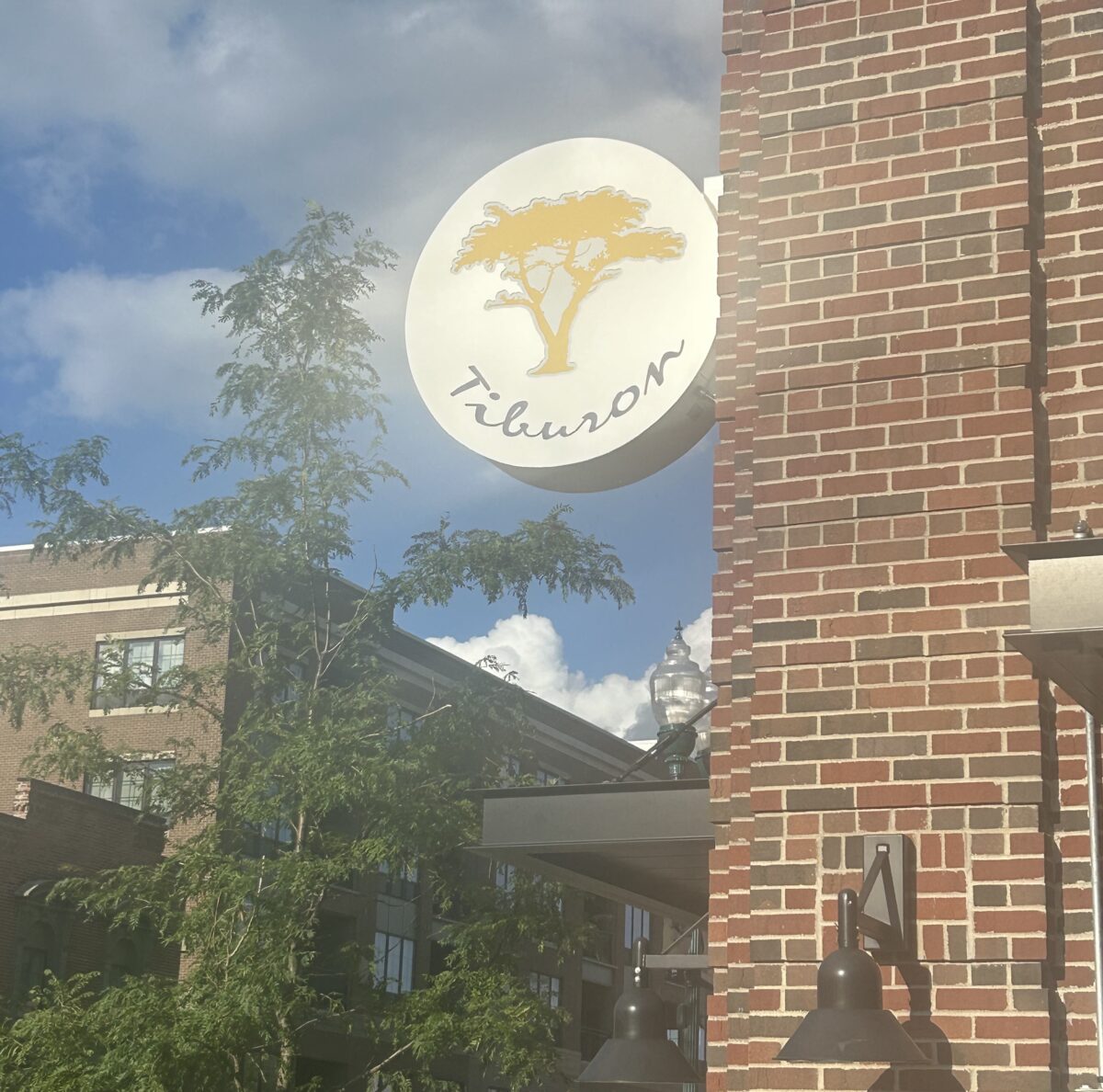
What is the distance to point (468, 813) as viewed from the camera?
22.8 meters

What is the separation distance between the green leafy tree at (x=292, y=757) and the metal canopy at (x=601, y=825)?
38.8 ft

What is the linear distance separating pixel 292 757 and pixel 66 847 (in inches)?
516

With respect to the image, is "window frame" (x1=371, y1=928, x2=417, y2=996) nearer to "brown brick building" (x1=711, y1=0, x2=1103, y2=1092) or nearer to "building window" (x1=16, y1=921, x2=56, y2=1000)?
"building window" (x1=16, y1=921, x2=56, y2=1000)

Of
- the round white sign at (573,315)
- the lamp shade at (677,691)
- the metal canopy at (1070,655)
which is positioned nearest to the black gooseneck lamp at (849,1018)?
the metal canopy at (1070,655)

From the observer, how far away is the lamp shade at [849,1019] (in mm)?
4398

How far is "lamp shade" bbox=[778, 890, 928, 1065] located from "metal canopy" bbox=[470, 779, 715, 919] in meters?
2.58

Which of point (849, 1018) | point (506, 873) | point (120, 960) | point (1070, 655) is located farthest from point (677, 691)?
point (120, 960)

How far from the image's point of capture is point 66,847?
33250mm

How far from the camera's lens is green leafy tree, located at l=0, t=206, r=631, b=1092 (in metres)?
20.3

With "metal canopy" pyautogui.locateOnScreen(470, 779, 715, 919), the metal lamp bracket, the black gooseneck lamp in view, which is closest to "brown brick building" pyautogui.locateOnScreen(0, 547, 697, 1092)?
"metal canopy" pyautogui.locateOnScreen(470, 779, 715, 919)

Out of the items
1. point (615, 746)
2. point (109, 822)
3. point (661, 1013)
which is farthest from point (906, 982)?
point (615, 746)

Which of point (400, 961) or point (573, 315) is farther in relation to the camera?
point (400, 961)

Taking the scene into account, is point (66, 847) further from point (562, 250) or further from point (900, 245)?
point (900, 245)

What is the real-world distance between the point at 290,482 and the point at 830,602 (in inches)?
785
